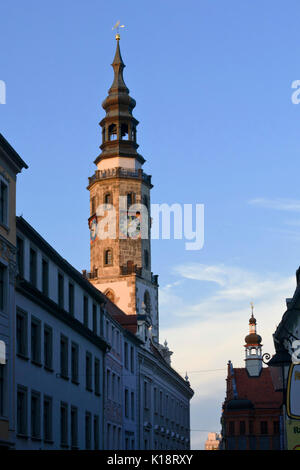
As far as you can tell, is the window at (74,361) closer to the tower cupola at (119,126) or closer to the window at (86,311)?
the window at (86,311)

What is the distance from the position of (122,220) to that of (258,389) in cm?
6646

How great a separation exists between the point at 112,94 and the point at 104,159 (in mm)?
8166

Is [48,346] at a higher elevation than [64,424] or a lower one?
higher

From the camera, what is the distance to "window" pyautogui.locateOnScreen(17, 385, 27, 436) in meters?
36.5

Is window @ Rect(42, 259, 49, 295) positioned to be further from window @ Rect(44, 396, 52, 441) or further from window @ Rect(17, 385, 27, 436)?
window @ Rect(17, 385, 27, 436)

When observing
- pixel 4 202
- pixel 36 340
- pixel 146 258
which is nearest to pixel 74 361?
pixel 36 340

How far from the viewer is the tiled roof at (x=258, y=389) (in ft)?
481

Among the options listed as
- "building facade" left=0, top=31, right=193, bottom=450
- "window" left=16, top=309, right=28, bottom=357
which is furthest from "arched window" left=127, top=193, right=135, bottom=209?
"window" left=16, top=309, right=28, bottom=357

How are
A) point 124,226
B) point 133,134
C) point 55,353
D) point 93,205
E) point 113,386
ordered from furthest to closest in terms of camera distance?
point 133,134, point 93,205, point 124,226, point 113,386, point 55,353

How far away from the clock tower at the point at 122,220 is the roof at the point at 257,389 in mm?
54231

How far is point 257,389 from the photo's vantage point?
15300 cm

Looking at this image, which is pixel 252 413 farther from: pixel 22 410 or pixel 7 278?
pixel 7 278

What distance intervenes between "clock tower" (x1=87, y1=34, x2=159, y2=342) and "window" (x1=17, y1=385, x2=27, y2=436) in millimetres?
55653

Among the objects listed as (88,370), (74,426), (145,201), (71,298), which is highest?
(145,201)
